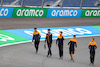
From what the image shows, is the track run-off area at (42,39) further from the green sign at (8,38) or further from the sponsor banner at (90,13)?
the sponsor banner at (90,13)

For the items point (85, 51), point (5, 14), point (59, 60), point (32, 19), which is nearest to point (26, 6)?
point (32, 19)

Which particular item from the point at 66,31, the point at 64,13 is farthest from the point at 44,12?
the point at 66,31

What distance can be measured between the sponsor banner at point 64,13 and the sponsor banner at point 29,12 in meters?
0.75

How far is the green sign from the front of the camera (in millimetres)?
17047

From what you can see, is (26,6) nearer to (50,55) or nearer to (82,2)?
(82,2)

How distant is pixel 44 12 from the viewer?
25.1 meters

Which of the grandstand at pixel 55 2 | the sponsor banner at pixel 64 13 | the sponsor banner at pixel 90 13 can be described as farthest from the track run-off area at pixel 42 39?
the grandstand at pixel 55 2

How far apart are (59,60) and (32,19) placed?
11466mm

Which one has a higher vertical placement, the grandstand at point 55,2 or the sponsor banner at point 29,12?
the grandstand at point 55,2

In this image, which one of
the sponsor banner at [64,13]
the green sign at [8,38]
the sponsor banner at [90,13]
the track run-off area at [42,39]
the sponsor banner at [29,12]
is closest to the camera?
the track run-off area at [42,39]

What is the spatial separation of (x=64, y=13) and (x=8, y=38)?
10.3m

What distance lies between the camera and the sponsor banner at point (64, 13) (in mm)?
25769

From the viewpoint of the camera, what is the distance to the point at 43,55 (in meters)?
14.0

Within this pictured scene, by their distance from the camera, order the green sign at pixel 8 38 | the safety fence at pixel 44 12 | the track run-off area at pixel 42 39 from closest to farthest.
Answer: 1. the track run-off area at pixel 42 39
2. the green sign at pixel 8 38
3. the safety fence at pixel 44 12
